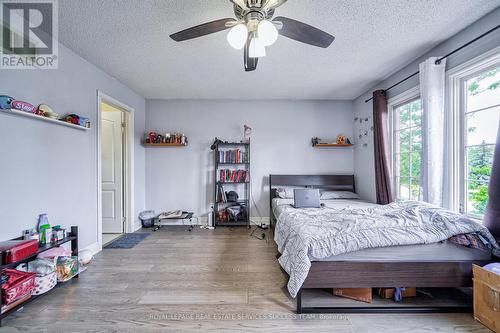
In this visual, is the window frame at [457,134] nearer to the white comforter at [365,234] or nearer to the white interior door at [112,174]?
the white comforter at [365,234]

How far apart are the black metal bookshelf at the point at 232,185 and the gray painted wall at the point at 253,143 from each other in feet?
0.52

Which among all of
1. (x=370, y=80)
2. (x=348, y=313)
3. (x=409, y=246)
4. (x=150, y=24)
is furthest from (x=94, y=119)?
(x=370, y=80)

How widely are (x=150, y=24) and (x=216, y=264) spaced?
252 centimetres

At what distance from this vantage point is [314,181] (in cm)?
386

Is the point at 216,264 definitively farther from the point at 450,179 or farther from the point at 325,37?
the point at 450,179

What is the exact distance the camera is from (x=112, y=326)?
4.70 ft

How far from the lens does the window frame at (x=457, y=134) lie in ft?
6.46

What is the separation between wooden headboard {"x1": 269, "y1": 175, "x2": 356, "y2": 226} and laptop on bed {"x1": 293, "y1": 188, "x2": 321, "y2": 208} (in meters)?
0.96

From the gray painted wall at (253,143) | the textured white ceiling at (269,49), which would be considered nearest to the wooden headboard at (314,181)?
the gray painted wall at (253,143)

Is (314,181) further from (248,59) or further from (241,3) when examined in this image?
(241,3)

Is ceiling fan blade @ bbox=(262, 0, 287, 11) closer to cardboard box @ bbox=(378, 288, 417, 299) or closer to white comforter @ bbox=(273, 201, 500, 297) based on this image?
white comforter @ bbox=(273, 201, 500, 297)

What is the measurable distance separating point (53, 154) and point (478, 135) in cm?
413

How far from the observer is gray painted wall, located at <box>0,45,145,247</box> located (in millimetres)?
1681

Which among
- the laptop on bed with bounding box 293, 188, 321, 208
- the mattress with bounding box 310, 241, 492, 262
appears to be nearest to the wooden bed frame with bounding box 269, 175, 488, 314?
the mattress with bounding box 310, 241, 492, 262
